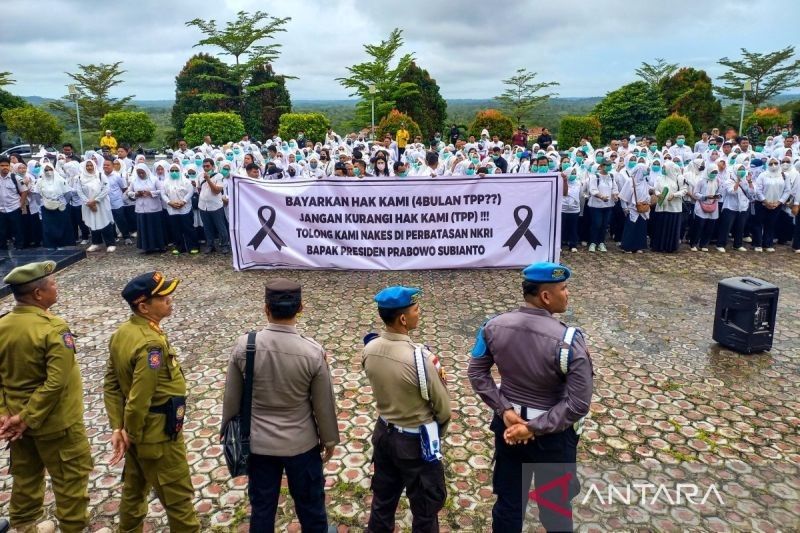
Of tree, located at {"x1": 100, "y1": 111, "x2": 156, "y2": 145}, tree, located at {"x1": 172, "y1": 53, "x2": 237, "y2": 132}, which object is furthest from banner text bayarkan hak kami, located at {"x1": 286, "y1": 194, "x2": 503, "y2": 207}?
tree, located at {"x1": 172, "y1": 53, "x2": 237, "y2": 132}

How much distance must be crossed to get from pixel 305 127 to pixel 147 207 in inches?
597

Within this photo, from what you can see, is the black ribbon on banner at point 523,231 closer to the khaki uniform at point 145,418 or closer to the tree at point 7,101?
the khaki uniform at point 145,418

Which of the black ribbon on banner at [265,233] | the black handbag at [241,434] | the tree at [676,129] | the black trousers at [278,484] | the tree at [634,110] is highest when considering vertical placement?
the tree at [634,110]

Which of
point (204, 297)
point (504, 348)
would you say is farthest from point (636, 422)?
point (204, 297)

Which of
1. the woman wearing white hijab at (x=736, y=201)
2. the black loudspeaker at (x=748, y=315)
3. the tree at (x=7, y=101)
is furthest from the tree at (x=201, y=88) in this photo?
the black loudspeaker at (x=748, y=315)

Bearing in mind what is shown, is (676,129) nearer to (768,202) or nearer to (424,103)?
(424,103)

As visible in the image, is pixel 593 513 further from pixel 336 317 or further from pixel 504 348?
pixel 336 317

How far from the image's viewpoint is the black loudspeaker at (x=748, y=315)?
569cm

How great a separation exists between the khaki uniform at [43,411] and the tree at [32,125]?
27.3 meters

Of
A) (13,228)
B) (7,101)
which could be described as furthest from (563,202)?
(7,101)

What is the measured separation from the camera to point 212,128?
2495 cm

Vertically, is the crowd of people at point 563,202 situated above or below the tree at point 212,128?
below

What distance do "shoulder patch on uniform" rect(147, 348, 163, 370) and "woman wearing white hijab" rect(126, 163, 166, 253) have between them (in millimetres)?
7859

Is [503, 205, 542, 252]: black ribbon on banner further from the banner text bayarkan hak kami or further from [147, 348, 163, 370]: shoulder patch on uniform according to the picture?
[147, 348, 163, 370]: shoulder patch on uniform
